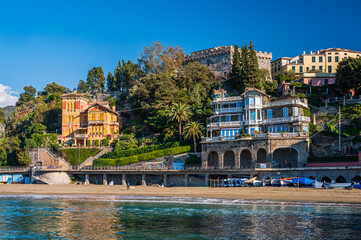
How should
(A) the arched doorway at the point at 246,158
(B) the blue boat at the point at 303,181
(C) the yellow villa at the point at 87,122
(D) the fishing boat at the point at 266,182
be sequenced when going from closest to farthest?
(B) the blue boat at the point at 303,181, (D) the fishing boat at the point at 266,182, (A) the arched doorway at the point at 246,158, (C) the yellow villa at the point at 87,122

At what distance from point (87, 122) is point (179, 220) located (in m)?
49.8

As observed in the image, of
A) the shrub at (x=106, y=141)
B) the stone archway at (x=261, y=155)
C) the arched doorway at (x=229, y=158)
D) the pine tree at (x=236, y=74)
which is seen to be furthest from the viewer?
the pine tree at (x=236, y=74)

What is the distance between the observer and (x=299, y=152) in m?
53.2

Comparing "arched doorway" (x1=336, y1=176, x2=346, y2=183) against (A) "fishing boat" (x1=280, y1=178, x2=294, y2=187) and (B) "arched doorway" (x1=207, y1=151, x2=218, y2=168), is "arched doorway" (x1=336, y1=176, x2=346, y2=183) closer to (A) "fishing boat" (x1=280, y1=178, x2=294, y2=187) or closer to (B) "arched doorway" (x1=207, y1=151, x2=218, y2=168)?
(A) "fishing boat" (x1=280, y1=178, x2=294, y2=187)

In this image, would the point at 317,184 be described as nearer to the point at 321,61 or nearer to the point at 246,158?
the point at 246,158

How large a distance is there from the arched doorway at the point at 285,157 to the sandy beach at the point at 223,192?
24.5 ft

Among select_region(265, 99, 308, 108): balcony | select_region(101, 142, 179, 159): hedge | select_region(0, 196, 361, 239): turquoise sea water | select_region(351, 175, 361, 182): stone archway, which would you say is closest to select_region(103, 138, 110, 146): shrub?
select_region(101, 142, 179, 159): hedge

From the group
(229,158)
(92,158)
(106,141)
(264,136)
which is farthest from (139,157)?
(264,136)

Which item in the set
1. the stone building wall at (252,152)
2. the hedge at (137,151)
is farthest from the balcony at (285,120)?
the hedge at (137,151)

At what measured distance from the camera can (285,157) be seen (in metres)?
56.2

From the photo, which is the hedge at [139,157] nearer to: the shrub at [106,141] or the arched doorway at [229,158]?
the arched doorway at [229,158]

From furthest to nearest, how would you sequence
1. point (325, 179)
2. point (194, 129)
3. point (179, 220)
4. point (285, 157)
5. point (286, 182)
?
1. point (194, 129)
2. point (285, 157)
3. point (325, 179)
4. point (286, 182)
5. point (179, 220)

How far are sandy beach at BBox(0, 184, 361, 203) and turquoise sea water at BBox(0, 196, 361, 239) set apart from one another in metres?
2.83

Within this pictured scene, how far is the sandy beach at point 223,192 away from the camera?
41.8m
